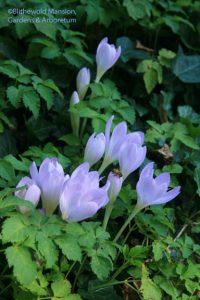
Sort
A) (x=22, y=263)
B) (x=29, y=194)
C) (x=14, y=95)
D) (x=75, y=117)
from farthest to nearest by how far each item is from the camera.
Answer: (x=75, y=117), (x=14, y=95), (x=29, y=194), (x=22, y=263)

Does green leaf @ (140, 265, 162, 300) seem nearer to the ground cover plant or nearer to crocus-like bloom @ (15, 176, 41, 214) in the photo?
the ground cover plant

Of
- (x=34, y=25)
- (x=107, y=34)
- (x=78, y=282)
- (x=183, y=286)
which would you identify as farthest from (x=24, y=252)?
(x=107, y=34)

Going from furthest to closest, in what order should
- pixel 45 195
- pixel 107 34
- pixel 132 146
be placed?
1. pixel 107 34
2. pixel 132 146
3. pixel 45 195

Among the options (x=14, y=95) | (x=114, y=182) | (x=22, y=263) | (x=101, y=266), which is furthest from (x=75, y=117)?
(x=22, y=263)

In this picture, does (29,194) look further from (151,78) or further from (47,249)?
(151,78)

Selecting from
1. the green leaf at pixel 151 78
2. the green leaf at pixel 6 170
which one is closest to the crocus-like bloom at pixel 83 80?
the green leaf at pixel 151 78

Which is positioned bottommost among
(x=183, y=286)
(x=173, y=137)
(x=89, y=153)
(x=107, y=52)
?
(x=183, y=286)

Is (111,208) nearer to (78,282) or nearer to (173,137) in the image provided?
(78,282)
